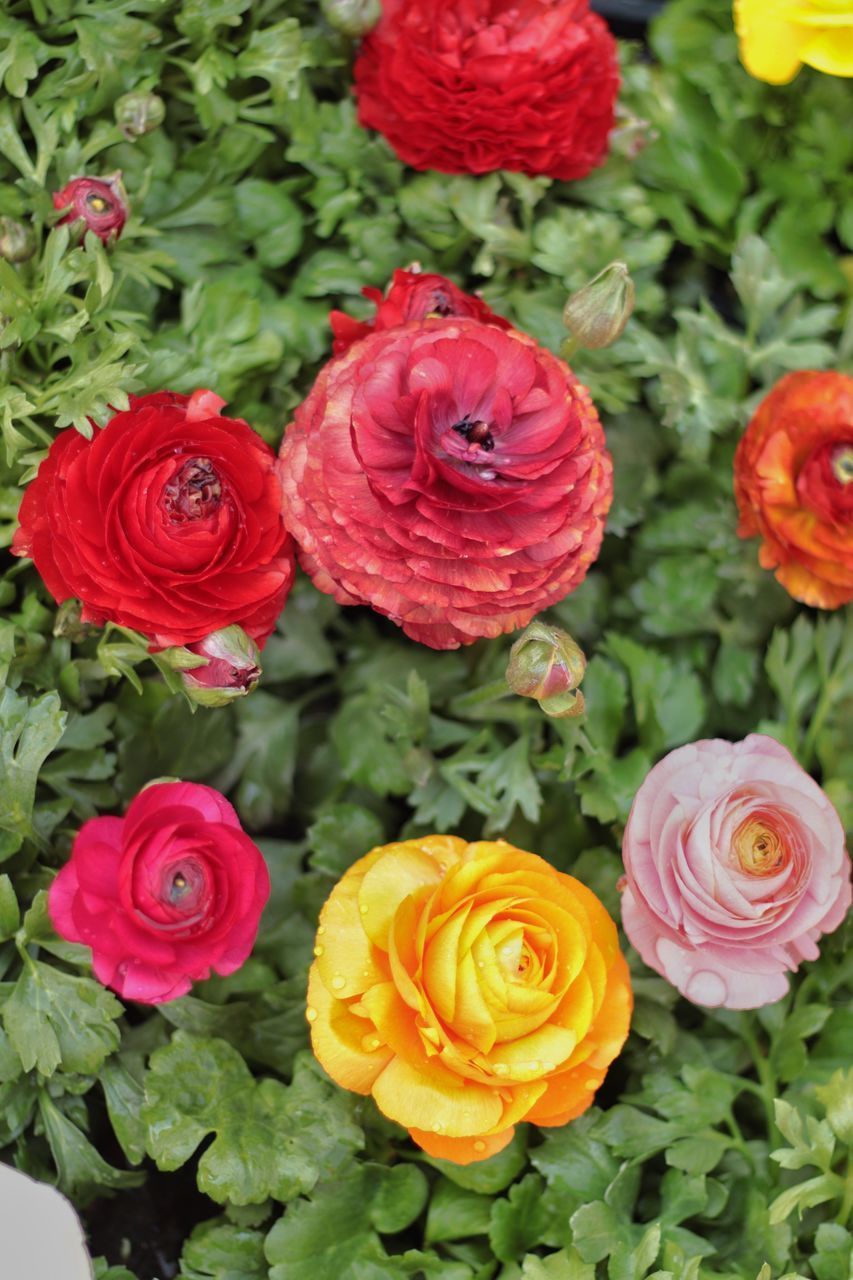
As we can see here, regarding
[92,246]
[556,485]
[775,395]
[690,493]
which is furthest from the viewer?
[690,493]

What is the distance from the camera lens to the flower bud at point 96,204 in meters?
0.80

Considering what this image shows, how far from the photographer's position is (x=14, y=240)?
0.80 m

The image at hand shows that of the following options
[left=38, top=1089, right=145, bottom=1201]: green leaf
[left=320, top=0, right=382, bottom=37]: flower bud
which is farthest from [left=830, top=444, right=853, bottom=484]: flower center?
[left=38, top=1089, right=145, bottom=1201]: green leaf

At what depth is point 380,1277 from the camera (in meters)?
0.75

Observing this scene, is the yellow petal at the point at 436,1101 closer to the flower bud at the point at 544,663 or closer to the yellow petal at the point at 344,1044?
the yellow petal at the point at 344,1044

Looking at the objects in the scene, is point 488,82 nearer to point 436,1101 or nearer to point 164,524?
point 164,524

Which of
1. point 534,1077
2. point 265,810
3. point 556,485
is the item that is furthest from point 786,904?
point 265,810

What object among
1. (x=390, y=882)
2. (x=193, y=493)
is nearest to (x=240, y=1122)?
(x=390, y=882)

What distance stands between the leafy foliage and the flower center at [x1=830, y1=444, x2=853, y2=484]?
0.13 m

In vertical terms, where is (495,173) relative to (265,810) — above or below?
above

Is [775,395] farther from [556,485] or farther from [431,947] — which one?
[431,947]

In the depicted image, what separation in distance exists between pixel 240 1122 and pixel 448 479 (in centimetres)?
44

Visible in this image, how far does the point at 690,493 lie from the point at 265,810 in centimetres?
45

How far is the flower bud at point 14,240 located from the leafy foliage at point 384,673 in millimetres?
16
